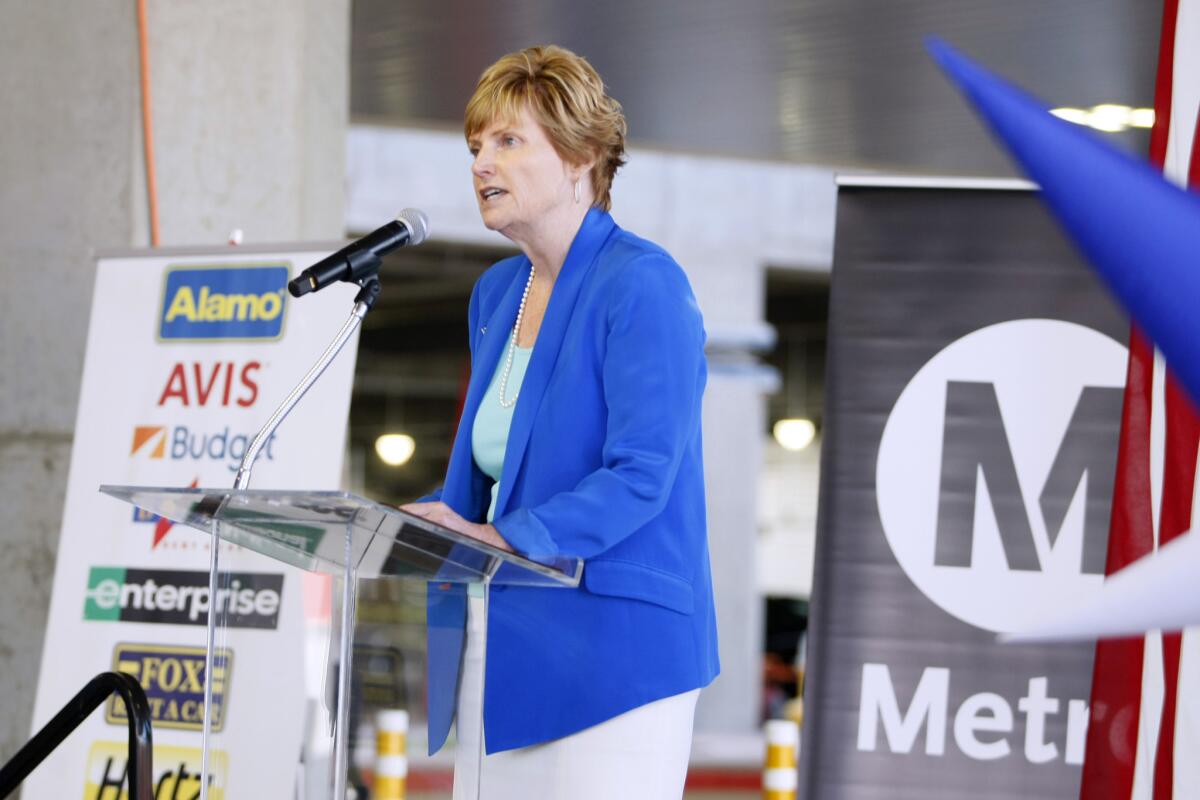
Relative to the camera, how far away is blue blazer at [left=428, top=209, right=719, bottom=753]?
1.71 metres

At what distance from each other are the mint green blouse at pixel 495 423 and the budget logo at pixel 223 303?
165 cm

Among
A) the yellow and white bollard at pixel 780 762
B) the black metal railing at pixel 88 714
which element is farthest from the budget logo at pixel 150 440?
the yellow and white bollard at pixel 780 762

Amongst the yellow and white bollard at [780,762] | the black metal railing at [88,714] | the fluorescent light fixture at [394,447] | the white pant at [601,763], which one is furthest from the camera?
the fluorescent light fixture at [394,447]

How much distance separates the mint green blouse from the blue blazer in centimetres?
6

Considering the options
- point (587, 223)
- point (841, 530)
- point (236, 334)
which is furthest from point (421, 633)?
point (236, 334)

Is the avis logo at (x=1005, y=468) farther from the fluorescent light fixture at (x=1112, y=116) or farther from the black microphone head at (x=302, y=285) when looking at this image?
the fluorescent light fixture at (x=1112, y=116)

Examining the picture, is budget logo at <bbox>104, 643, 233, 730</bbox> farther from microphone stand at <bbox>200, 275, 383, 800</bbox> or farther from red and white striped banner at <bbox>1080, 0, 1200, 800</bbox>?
red and white striped banner at <bbox>1080, 0, 1200, 800</bbox>

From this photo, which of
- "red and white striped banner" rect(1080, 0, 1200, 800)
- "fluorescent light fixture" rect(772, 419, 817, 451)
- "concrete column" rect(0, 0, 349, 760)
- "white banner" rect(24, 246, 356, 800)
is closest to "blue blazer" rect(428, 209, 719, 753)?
"red and white striped banner" rect(1080, 0, 1200, 800)

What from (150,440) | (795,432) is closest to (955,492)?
(150,440)

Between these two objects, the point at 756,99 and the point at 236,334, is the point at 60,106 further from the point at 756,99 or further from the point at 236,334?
the point at 756,99

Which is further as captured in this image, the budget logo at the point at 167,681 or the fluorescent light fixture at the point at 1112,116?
the fluorescent light fixture at the point at 1112,116

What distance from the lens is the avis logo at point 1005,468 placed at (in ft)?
10.7

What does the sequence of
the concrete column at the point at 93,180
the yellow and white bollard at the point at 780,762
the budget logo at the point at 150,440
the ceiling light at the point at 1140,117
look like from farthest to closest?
1. the ceiling light at the point at 1140,117
2. the yellow and white bollard at the point at 780,762
3. the concrete column at the point at 93,180
4. the budget logo at the point at 150,440

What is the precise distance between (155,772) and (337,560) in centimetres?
200
